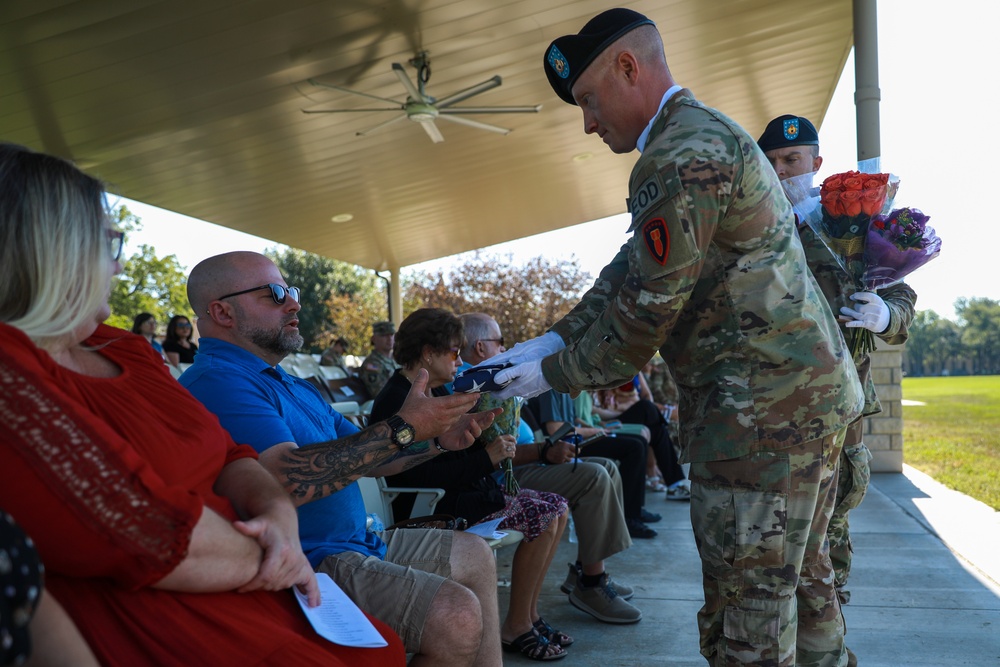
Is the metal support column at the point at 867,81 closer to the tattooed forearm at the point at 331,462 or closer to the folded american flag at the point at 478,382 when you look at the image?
the folded american flag at the point at 478,382

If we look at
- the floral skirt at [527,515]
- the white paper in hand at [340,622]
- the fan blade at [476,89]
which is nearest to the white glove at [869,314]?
the floral skirt at [527,515]

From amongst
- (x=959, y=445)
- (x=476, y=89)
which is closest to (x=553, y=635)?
(x=476, y=89)

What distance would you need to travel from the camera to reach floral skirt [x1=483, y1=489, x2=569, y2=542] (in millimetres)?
3286

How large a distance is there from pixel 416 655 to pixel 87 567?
3.21ft

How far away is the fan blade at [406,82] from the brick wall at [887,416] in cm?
448

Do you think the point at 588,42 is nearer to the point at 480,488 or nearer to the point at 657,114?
the point at 657,114

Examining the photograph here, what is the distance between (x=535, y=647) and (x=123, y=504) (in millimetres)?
2319

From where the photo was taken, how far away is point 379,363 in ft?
28.0

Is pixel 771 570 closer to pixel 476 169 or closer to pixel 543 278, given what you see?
pixel 476 169

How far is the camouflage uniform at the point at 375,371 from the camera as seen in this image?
27.6 ft

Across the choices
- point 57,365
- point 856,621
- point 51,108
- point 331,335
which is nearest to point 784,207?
point 57,365

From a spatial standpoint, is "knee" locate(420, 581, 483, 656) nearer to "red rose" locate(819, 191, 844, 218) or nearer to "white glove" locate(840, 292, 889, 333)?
"white glove" locate(840, 292, 889, 333)

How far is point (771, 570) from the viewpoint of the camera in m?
1.90

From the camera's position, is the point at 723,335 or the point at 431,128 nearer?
the point at 723,335
